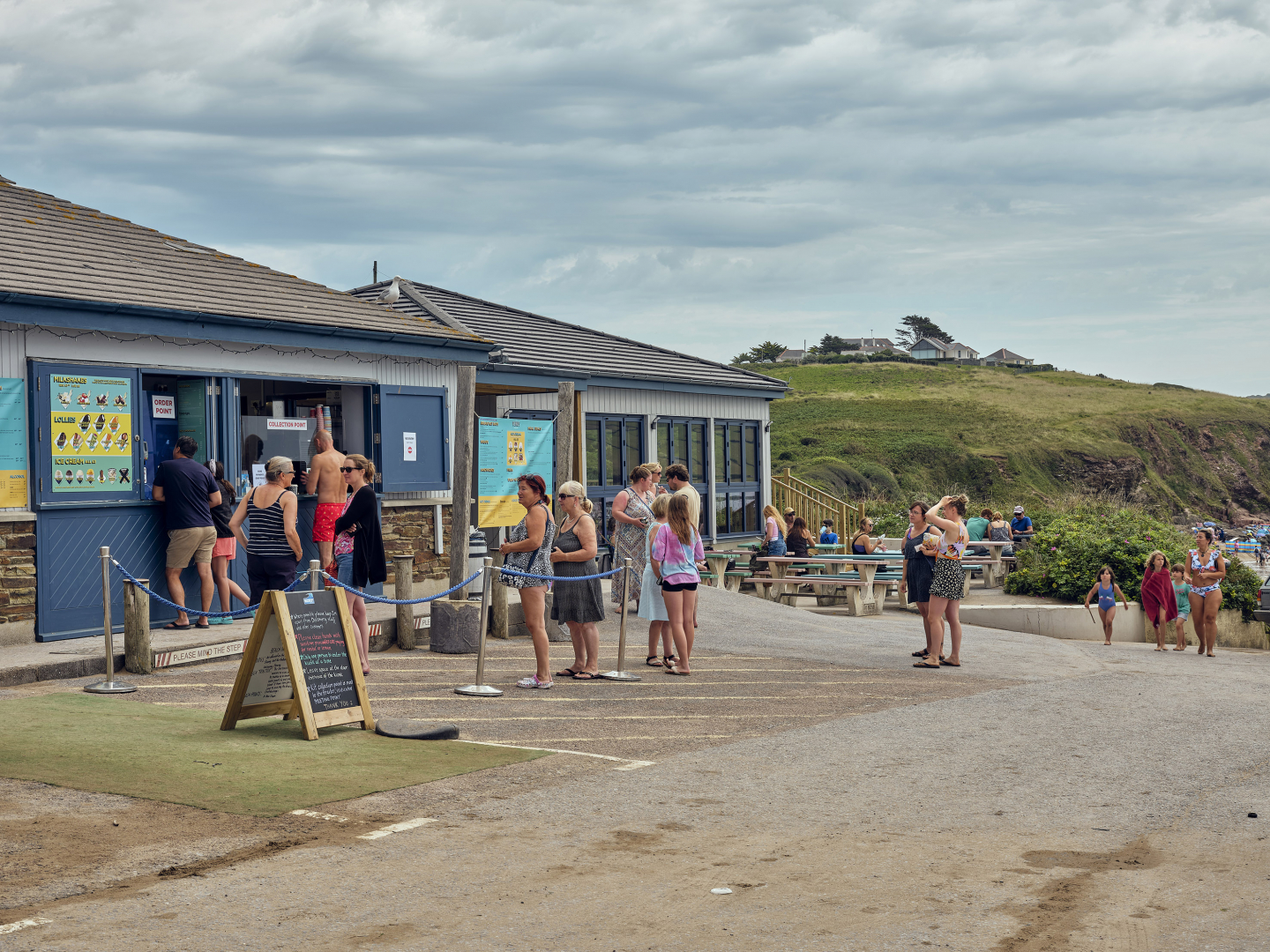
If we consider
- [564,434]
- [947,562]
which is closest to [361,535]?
[564,434]

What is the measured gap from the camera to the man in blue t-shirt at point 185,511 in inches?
473

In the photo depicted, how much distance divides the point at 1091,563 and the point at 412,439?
11.8 meters

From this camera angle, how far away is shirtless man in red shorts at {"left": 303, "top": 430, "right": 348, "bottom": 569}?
11625mm

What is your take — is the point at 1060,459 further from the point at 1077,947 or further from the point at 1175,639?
the point at 1077,947

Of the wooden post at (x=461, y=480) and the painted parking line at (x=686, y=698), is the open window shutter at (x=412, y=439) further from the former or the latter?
the painted parking line at (x=686, y=698)

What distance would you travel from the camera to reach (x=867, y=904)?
16.7 feet

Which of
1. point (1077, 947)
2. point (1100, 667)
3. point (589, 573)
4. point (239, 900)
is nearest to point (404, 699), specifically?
point (589, 573)

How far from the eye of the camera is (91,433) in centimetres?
1184

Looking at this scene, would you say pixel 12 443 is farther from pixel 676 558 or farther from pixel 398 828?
pixel 398 828

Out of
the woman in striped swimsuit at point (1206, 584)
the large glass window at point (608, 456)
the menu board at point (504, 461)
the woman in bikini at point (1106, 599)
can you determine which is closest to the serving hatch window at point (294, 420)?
the menu board at point (504, 461)

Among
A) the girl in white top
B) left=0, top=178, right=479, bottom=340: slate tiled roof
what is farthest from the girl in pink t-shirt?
left=0, top=178, right=479, bottom=340: slate tiled roof

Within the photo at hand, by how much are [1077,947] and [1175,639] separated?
1541cm

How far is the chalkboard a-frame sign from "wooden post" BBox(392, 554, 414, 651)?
3962 mm

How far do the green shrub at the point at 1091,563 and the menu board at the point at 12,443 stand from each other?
15.8 meters
